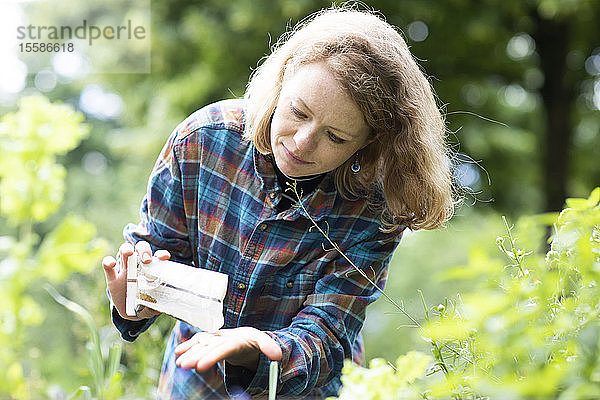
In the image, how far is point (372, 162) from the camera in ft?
4.29

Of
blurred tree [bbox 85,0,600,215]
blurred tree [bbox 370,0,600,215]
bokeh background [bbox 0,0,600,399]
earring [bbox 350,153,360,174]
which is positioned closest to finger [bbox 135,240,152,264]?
earring [bbox 350,153,360,174]

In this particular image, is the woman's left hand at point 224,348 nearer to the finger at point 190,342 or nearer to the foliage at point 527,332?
the finger at point 190,342

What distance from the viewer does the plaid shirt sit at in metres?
1.29

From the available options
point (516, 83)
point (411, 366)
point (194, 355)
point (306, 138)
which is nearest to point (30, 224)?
point (194, 355)

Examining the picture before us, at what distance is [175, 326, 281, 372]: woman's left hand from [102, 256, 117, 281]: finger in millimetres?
210

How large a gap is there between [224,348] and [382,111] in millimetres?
528

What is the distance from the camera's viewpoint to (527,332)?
0.50m

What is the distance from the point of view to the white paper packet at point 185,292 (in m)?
1.04

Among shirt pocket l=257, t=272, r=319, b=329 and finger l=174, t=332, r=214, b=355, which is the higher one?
finger l=174, t=332, r=214, b=355

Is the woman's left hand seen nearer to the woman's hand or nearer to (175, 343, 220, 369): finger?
(175, 343, 220, 369): finger

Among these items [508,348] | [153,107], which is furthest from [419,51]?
[508,348]

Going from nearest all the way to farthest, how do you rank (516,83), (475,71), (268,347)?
(268,347) → (475,71) → (516,83)

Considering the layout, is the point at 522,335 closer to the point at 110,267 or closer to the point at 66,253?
the point at 66,253

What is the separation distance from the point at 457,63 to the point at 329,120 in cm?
336
